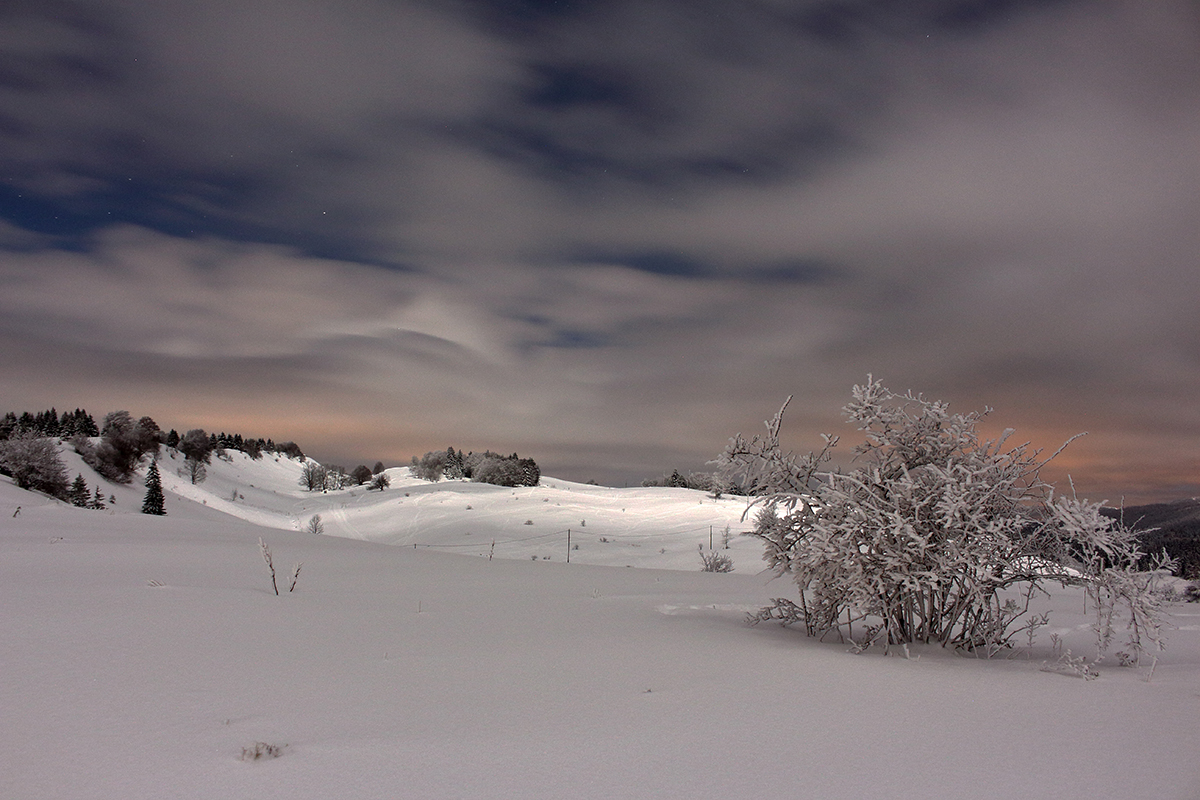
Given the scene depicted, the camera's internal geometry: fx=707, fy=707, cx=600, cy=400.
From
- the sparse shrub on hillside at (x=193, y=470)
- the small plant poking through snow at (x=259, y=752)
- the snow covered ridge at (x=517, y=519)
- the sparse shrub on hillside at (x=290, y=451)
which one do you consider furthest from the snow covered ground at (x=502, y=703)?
A: the sparse shrub on hillside at (x=290, y=451)

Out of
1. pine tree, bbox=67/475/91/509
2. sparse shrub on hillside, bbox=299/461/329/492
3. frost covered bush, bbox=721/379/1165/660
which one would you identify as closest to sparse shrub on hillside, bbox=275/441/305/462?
sparse shrub on hillside, bbox=299/461/329/492

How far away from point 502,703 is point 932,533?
3020 millimetres

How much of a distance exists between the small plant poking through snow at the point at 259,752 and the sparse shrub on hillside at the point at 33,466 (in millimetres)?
30112

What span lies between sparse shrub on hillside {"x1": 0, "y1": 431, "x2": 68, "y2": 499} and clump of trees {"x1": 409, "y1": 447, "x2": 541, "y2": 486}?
3240 cm

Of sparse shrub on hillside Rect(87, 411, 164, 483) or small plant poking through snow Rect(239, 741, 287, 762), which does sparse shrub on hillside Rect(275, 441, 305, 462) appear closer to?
sparse shrub on hillside Rect(87, 411, 164, 483)

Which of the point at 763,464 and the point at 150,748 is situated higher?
the point at 763,464

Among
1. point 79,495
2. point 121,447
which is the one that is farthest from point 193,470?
point 79,495

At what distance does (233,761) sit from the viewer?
2.32 meters

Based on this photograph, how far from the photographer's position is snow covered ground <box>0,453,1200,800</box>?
2.26m

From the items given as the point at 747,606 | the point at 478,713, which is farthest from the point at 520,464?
the point at 478,713

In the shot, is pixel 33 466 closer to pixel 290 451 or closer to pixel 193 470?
pixel 193 470

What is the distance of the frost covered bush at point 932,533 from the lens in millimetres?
4277

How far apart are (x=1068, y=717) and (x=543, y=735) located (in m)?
2.28

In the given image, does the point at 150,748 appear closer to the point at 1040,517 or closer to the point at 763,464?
the point at 763,464
